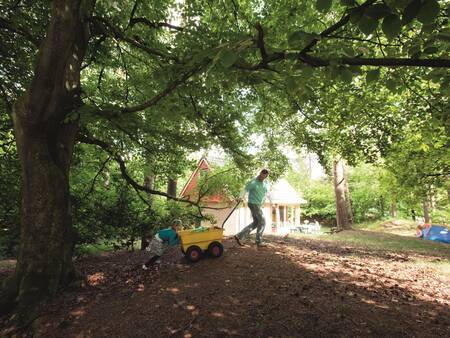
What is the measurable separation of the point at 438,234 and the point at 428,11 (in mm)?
20534

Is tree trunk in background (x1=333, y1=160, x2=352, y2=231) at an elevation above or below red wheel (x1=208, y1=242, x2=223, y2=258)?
above

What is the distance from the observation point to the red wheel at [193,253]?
6.42 m

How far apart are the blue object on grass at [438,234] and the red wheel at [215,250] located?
16902 mm

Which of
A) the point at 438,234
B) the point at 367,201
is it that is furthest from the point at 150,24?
the point at 367,201

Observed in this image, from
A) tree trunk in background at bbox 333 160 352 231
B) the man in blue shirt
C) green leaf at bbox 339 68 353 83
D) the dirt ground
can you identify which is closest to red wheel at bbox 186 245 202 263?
the dirt ground

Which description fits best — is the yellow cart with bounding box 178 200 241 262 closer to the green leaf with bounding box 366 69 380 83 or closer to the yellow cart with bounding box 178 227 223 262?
the yellow cart with bounding box 178 227 223 262

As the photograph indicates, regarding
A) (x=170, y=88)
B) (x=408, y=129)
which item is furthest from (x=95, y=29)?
(x=408, y=129)

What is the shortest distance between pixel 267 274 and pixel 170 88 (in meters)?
3.88

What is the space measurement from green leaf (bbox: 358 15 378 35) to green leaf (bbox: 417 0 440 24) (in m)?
0.26

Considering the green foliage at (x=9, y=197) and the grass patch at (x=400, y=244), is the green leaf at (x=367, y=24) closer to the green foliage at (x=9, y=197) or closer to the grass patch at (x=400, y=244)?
the green foliage at (x=9, y=197)

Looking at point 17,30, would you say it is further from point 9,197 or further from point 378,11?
point 378,11

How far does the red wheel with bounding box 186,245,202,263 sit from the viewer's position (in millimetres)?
6422

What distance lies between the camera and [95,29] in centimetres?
682

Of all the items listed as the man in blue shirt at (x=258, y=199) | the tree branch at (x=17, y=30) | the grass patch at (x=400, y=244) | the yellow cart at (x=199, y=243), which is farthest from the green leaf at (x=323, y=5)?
the grass patch at (x=400, y=244)
